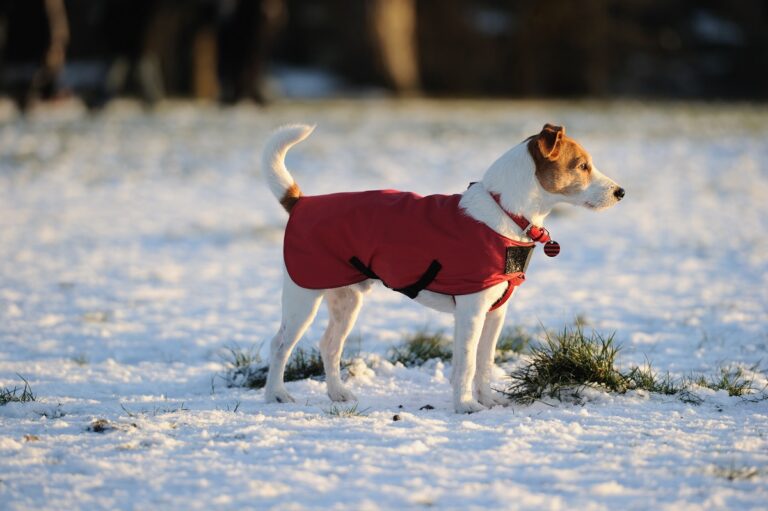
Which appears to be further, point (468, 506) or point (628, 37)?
point (628, 37)

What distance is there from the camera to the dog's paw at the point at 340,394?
487 centimetres

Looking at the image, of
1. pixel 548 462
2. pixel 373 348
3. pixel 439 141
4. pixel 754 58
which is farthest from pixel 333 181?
pixel 754 58

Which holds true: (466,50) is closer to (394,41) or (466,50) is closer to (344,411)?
(394,41)

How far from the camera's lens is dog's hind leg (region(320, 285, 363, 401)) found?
16.3 ft

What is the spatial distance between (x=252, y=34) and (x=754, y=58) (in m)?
21.8

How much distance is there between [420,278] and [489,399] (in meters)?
0.74

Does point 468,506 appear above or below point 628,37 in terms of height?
below

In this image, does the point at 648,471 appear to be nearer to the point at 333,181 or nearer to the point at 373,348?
the point at 373,348

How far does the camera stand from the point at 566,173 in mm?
4660

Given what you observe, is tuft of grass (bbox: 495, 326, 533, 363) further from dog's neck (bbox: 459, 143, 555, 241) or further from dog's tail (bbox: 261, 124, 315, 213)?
dog's tail (bbox: 261, 124, 315, 213)

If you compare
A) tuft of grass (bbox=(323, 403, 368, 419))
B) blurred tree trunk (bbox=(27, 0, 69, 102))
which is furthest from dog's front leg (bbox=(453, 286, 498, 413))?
blurred tree trunk (bbox=(27, 0, 69, 102))

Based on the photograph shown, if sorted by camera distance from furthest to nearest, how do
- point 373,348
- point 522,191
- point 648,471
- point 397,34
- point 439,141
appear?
point 397,34
point 439,141
point 373,348
point 522,191
point 648,471

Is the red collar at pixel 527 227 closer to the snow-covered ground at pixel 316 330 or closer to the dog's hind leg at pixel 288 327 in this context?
the snow-covered ground at pixel 316 330

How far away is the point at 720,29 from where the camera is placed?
36.2m
